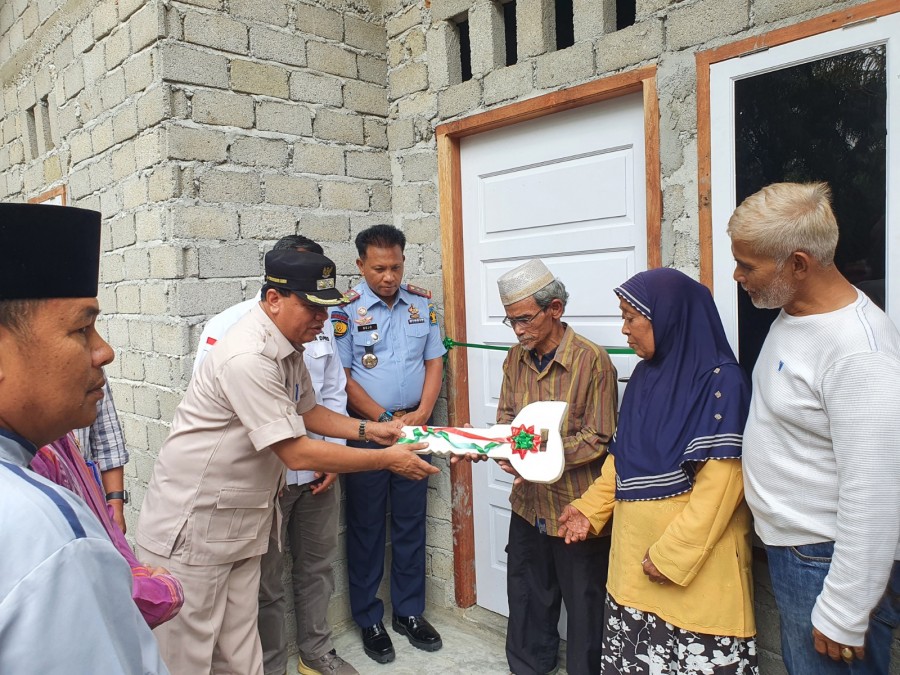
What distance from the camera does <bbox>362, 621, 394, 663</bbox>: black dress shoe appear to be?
→ 3283 millimetres

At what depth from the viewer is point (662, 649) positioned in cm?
213

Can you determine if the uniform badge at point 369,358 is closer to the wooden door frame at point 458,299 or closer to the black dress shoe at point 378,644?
the wooden door frame at point 458,299

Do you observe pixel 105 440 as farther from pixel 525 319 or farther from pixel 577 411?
pixel 577 411

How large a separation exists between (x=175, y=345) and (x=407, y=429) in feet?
3.98

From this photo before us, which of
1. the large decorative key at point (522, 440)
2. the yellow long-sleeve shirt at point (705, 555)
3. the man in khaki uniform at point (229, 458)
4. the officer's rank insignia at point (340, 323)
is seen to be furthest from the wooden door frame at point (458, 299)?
the yellow long-sleeve shirt at point (705, 555)

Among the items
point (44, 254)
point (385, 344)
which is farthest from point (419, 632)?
point (44, 254)

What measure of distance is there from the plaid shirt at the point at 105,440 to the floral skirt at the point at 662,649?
2.00m

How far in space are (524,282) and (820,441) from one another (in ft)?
3.98

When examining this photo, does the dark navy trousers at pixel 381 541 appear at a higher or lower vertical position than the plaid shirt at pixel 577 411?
lower

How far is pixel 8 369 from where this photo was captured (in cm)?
91

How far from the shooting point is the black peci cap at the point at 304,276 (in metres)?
2.24

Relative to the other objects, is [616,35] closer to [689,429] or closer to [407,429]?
[689,429]

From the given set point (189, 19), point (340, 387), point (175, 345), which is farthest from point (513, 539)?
point (189, 19)

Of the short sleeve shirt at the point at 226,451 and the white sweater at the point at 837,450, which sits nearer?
the white sweater at the point at 837,450
